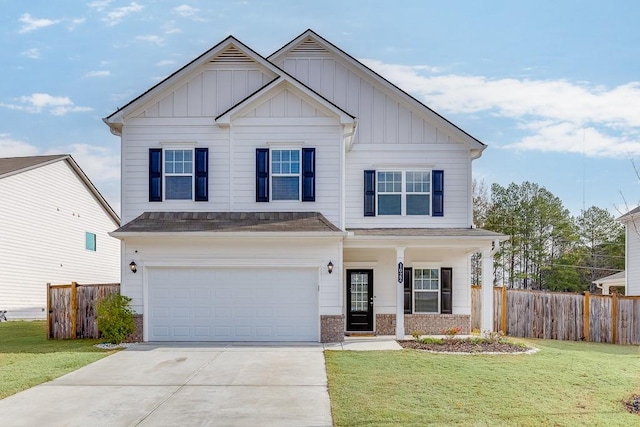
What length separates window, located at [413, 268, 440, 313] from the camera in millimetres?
18797

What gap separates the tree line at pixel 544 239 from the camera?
133ft

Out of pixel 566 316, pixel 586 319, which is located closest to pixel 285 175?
pixel 566 316

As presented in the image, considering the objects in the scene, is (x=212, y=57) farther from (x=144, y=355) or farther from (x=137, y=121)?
(x=144, y=355)

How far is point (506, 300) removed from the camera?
19.7 meters

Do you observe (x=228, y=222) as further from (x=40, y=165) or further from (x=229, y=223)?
(x=40, y=165)

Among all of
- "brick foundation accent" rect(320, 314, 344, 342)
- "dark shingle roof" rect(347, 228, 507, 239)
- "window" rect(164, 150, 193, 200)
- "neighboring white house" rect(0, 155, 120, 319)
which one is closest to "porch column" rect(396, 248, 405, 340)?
"dark shingle roof" rect(347, 228, 507, 239)

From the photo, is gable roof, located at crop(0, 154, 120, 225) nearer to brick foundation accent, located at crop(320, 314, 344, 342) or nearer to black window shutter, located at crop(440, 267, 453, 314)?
brick foundation accent, located at crop(320, 314, 344, 342)

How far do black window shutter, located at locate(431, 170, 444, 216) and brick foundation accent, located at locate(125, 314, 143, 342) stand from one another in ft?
29.6

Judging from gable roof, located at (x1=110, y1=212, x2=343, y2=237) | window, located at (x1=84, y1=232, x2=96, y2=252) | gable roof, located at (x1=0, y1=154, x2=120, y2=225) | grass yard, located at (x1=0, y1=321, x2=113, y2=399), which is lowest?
grass yard, located at (x1=0, y1=321, x2=113, y2=399)

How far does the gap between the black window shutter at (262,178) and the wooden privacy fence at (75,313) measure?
4.96m

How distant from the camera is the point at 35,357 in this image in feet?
45.1

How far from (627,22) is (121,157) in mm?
12871

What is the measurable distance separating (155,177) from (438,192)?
8.37 meters

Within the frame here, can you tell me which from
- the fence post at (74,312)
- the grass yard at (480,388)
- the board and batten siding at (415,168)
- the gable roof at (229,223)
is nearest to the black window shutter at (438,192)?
the board and batten siding at (415,168)
